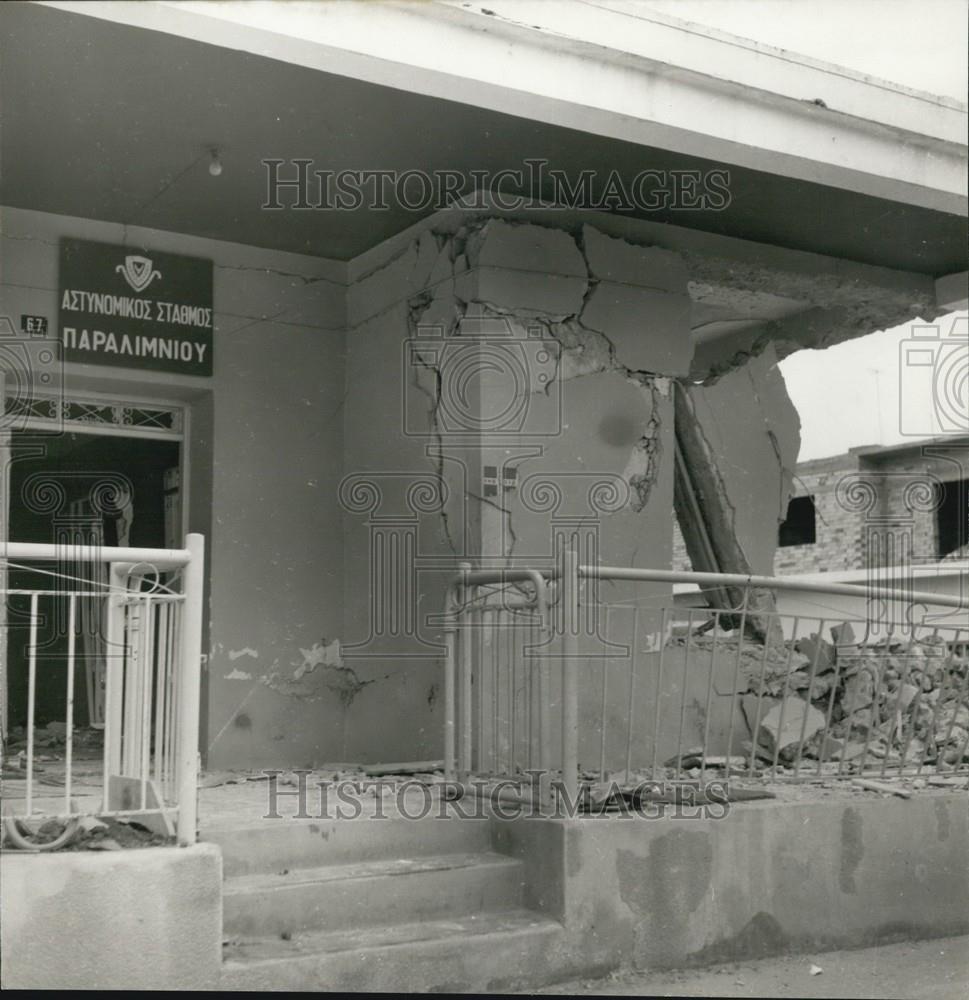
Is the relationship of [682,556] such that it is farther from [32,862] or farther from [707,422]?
[32,862]

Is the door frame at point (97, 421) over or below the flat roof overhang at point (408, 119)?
below

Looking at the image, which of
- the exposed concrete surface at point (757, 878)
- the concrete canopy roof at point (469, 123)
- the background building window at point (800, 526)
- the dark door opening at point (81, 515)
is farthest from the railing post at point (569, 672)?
the background building window at point (800, 526)

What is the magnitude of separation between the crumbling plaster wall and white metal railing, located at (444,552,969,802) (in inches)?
11.1

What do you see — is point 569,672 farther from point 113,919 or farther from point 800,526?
point 800,526

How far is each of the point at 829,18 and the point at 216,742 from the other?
544 cm

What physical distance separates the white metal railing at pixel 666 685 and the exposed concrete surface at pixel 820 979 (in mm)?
838

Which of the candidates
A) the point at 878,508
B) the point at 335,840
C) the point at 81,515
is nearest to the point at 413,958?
the point at 335,840

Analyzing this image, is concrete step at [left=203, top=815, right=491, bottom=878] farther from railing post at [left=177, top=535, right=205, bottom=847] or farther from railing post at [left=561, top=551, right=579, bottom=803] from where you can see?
railing post at [left=177, top=535, right=205, bottom=847]

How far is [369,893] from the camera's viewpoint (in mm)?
5152

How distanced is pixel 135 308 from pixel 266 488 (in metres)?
1.33

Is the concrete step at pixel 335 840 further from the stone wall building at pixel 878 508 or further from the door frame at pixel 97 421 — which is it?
the stone wall building at pixel 878 508

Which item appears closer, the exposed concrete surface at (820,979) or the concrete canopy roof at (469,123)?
the exposed concrete surface at (820,979)

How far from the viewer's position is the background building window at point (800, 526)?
18609 millimetres

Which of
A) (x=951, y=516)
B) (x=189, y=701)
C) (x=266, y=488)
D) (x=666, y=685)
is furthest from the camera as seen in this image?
(x=951, y=516)
